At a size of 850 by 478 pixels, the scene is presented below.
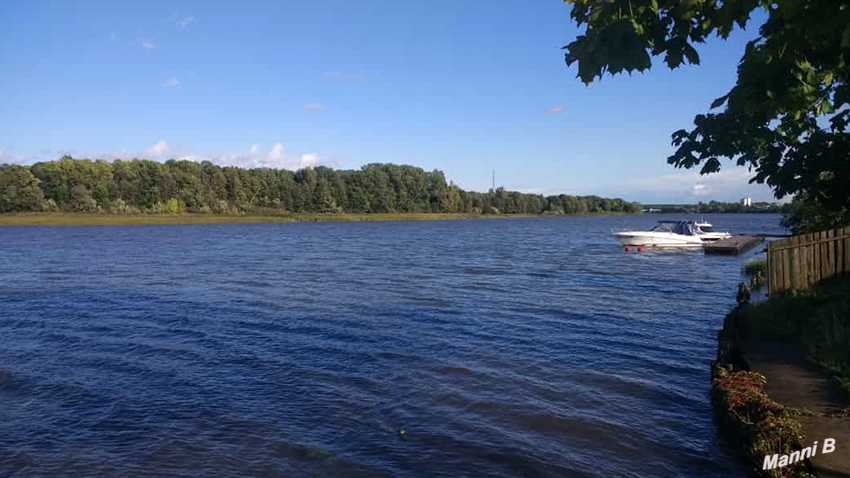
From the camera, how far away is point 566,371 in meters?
12.0

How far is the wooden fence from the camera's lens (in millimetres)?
14492

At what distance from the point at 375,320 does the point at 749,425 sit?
37.1 ft

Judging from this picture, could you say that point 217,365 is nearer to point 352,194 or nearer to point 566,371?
point 566,371

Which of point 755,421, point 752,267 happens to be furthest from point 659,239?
point 755,421

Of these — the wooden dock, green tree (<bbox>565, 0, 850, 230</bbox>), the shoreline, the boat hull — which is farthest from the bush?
the shoreline

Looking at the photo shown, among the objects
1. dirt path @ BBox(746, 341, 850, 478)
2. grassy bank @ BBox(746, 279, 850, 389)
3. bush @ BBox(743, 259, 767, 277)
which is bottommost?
bush @ BBox(743, 259, 767, 277)

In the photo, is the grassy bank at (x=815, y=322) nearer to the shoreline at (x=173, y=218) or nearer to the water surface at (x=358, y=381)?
the water surface at (x=358, y=381)

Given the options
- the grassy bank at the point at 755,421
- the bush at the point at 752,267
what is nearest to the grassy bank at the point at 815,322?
the grassy bank at the point at 755,421

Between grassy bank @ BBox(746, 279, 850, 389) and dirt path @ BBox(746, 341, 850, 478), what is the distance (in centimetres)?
22

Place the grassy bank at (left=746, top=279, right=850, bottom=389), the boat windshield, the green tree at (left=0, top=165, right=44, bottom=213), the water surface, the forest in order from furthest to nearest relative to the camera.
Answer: the forest < the green tree at (left=0, top=165, right=44, bottom=213) < the boat windshield < the grassy bank at (left=746, top=279, right=850, bottom=389) < the water surface

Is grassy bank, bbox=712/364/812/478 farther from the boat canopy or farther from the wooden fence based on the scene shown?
the boat canopy

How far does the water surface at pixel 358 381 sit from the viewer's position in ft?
Answer: 26.8

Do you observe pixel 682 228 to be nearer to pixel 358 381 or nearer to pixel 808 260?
pixel 808 260

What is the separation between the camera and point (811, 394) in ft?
26.8
